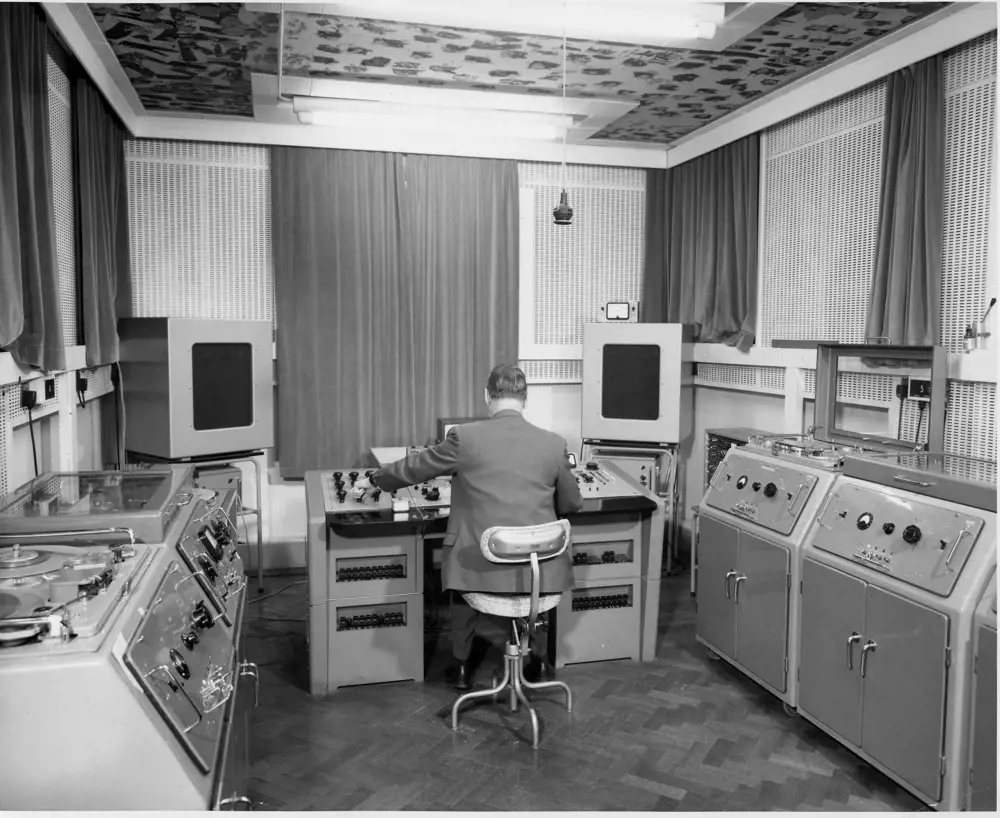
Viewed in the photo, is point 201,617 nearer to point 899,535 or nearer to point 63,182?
point 899,535

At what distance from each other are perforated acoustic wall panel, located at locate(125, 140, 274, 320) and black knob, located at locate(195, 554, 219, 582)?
2.91m

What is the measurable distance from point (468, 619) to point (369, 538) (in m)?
0.55

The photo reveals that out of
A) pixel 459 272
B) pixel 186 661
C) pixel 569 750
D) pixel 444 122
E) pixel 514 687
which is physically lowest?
pixel 569 750

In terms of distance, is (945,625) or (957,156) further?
(957,156)

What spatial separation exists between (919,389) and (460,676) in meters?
2.37

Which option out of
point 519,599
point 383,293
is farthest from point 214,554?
point 383,293

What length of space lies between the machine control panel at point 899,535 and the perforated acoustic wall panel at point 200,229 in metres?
3.56

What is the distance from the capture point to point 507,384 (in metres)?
3.15

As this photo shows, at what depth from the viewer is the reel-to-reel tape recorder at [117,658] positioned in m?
1.39

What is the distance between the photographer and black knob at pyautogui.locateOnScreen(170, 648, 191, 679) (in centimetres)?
169

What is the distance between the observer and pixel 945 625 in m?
2.43

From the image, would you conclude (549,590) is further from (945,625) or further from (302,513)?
(302,513)

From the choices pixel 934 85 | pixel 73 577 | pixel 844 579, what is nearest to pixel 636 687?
pixel 844 579

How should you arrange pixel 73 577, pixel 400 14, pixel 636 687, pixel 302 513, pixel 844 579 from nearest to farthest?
pixel 73 577
pixel 844 579
pixel 400 14
pixel 636 687
pixel 302 513
